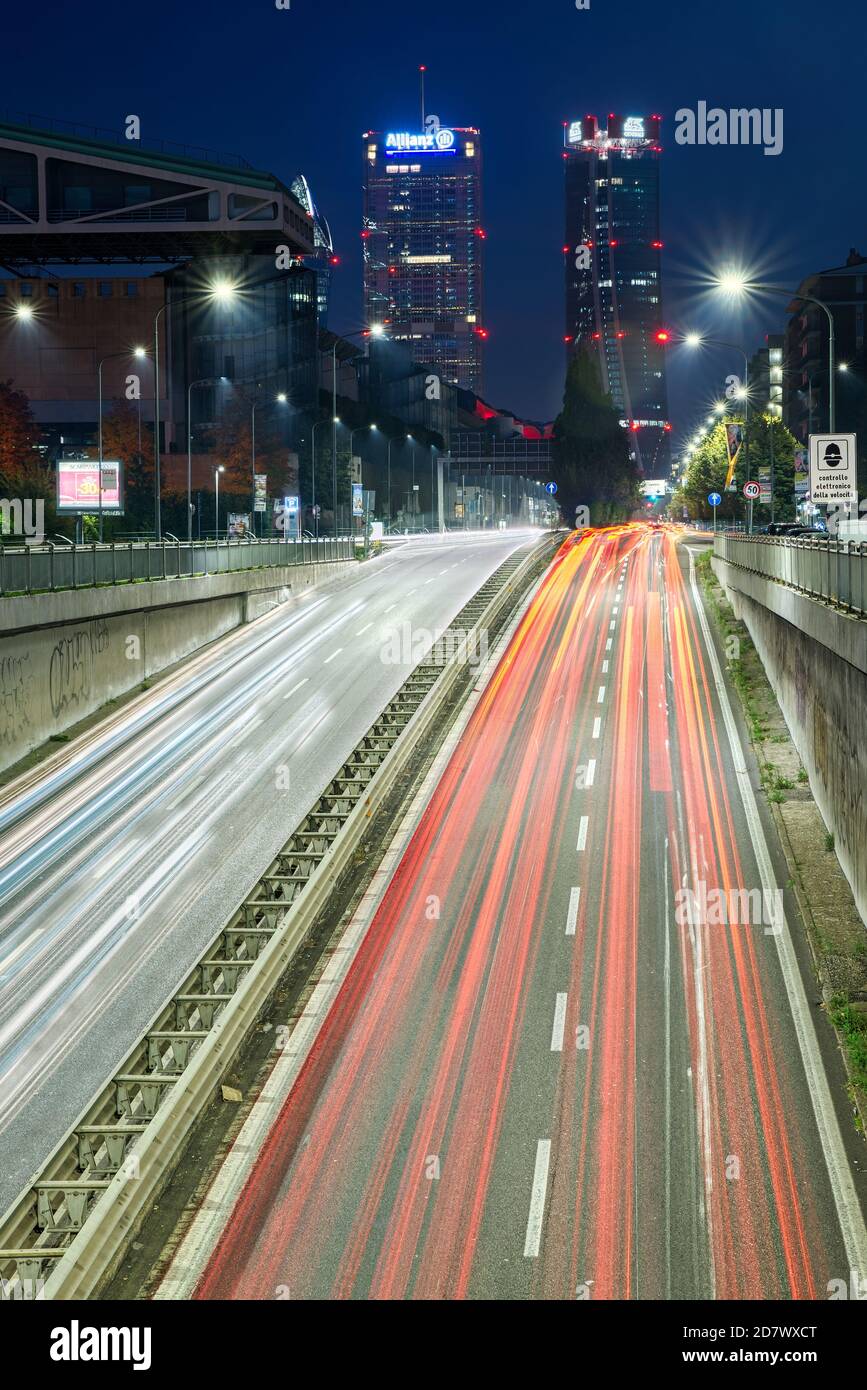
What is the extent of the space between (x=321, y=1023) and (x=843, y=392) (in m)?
138

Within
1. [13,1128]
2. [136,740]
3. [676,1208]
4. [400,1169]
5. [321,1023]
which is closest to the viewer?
[676,1208]

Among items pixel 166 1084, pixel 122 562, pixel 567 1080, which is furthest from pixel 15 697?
pixel 567 1080

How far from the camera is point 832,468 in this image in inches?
1123

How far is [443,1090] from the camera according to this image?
1839 cm

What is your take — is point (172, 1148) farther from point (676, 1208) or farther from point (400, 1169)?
point (676, 1208)

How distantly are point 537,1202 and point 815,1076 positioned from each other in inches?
190

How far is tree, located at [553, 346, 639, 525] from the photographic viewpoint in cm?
14812

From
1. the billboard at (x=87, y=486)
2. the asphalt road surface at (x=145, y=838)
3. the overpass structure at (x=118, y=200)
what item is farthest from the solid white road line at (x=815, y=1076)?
the overpass structure at (x=118, y=200)

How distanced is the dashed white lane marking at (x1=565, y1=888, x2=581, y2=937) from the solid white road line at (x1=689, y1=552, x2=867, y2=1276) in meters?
3.27

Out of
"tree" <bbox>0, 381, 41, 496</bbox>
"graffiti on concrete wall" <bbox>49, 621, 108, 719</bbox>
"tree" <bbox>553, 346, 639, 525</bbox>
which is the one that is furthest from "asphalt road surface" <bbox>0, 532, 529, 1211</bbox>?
"tree" <bbox>553, 346, 639, 525</bbox>

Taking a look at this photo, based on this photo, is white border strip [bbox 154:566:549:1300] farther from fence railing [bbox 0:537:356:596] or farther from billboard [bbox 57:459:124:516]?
billboard [bbox 57:459:124:516]

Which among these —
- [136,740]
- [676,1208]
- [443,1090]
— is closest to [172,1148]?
[443,1090]

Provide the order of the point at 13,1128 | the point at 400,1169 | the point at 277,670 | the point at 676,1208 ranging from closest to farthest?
the point at 676,1208
the point at 400,1169
the point at 13,1128
the point at 277,670

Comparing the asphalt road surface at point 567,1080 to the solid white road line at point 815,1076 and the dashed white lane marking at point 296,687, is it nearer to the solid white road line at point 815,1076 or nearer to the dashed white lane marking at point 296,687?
the solid white road line at point 815,1076
